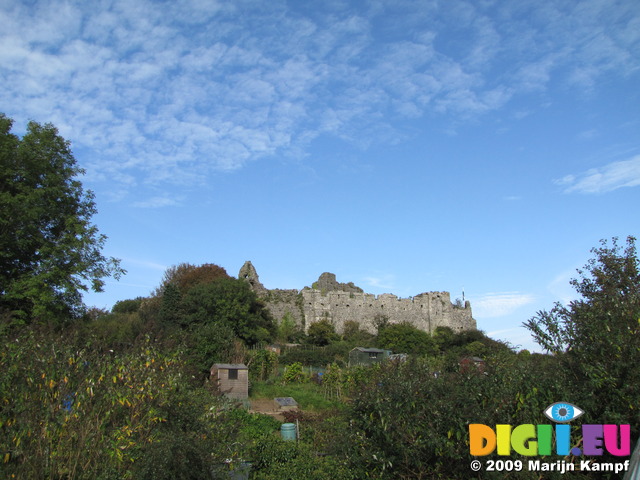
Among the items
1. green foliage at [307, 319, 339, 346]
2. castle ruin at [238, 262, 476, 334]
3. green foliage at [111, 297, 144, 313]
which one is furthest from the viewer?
green foliage at [111, 297, 144, 313]

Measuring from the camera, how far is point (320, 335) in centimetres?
3738

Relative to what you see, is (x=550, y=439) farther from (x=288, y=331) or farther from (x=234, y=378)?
(x=288, y=331)

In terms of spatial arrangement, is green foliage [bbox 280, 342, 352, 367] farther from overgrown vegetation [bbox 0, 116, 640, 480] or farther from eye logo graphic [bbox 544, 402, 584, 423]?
eye logo graphic [bbox 544, 402, 584, 423]

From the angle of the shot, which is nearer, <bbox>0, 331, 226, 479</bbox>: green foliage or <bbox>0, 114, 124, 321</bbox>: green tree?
<bbox>0, 331, 226, 479</bbox>: green foliage

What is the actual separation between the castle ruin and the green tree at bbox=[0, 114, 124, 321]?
22.0 meters

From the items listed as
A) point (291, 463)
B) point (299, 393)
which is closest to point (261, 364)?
point (299, 393)

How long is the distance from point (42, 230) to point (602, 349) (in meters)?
19.0

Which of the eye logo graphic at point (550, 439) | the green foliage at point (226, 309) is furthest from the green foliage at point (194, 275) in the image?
the eye logo graphic at point (550, 439)

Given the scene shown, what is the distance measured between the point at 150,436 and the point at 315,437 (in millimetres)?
6187

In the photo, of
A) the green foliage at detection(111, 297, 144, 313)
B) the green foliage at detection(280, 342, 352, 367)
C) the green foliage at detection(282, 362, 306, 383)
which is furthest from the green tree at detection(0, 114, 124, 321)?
the green foliage at detection(111, 297, 144, 313)

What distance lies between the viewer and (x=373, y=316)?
1724 inches

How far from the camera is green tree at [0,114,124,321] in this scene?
56.8ft

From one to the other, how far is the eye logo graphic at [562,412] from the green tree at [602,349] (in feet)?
0.56

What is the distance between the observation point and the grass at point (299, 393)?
1938cm
